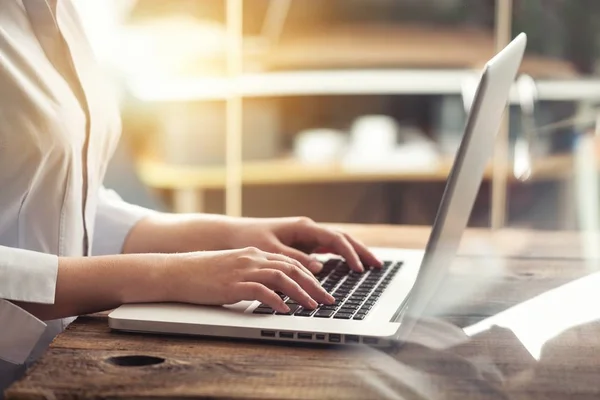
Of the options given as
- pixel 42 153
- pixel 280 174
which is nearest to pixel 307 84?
pixel 280 174

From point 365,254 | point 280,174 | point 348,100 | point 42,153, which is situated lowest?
point 280,174

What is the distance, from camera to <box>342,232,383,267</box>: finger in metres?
1.22

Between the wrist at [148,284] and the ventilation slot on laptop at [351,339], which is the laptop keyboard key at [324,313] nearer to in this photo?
the ventilation slot on laptop at [351,339]

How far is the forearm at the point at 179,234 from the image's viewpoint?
1.25 m

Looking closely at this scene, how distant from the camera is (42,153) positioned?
1.12m

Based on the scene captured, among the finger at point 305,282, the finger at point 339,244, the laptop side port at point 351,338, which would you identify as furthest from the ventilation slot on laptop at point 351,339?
the finger at point 339,244

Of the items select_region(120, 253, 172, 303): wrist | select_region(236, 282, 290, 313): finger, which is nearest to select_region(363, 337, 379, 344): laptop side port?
select_region(236, 282, 290, 313): finger

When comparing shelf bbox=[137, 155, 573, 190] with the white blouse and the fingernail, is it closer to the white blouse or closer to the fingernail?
the white blouse

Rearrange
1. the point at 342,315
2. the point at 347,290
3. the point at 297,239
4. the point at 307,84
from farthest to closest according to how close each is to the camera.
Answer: the point at 307,84 < the point at 297,239 < the point at 347,290 < the point at 342,315

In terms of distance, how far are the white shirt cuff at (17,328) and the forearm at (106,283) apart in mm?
23

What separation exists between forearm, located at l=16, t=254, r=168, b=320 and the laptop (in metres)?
0.02

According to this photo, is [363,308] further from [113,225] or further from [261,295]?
[113,225]

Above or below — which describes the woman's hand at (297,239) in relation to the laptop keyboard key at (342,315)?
→ below

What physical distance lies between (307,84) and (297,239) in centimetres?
177
